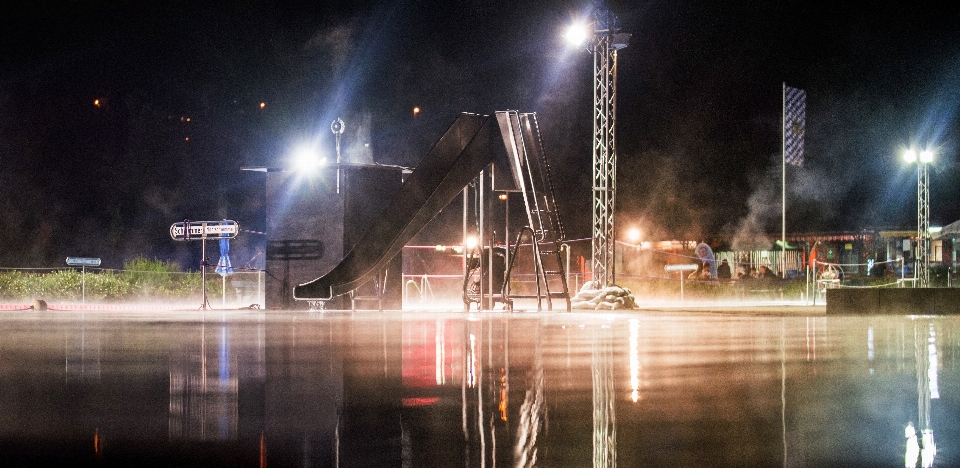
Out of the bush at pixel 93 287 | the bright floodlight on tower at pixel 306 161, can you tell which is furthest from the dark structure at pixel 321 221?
the bush at pixel 93 287

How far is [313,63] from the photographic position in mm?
25672

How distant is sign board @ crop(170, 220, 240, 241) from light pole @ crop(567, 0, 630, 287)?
24.5 feet

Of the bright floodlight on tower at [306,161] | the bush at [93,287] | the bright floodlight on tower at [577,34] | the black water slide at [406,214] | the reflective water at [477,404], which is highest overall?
Answer: the bright floodlight on tower at [577,34]

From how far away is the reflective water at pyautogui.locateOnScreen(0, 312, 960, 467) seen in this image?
3186 mm

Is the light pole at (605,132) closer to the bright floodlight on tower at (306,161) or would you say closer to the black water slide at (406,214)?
the black water slide at (406,214)

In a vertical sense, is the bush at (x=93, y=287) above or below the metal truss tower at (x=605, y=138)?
below

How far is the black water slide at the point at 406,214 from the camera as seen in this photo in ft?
51.6

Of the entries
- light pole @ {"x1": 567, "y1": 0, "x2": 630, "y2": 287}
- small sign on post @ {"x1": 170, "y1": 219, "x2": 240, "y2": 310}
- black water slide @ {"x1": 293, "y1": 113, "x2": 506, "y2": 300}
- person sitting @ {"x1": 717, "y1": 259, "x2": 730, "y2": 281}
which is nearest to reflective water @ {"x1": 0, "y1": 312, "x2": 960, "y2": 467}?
black water slide @ {"x1": 293, "y1": 113, "x2": 506, "y2": 300}

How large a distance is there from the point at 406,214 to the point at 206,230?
306 inches

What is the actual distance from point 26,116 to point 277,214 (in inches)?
646

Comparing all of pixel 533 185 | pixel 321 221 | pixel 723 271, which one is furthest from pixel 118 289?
pixel 723 271

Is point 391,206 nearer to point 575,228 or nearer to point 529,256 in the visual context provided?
point 529,256

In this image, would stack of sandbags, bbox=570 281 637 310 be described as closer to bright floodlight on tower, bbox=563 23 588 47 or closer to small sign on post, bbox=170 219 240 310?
bright floodlight on tower, bbox=563 23 588 47

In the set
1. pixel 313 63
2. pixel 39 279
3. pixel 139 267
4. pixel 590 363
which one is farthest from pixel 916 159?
pixel 590 363
